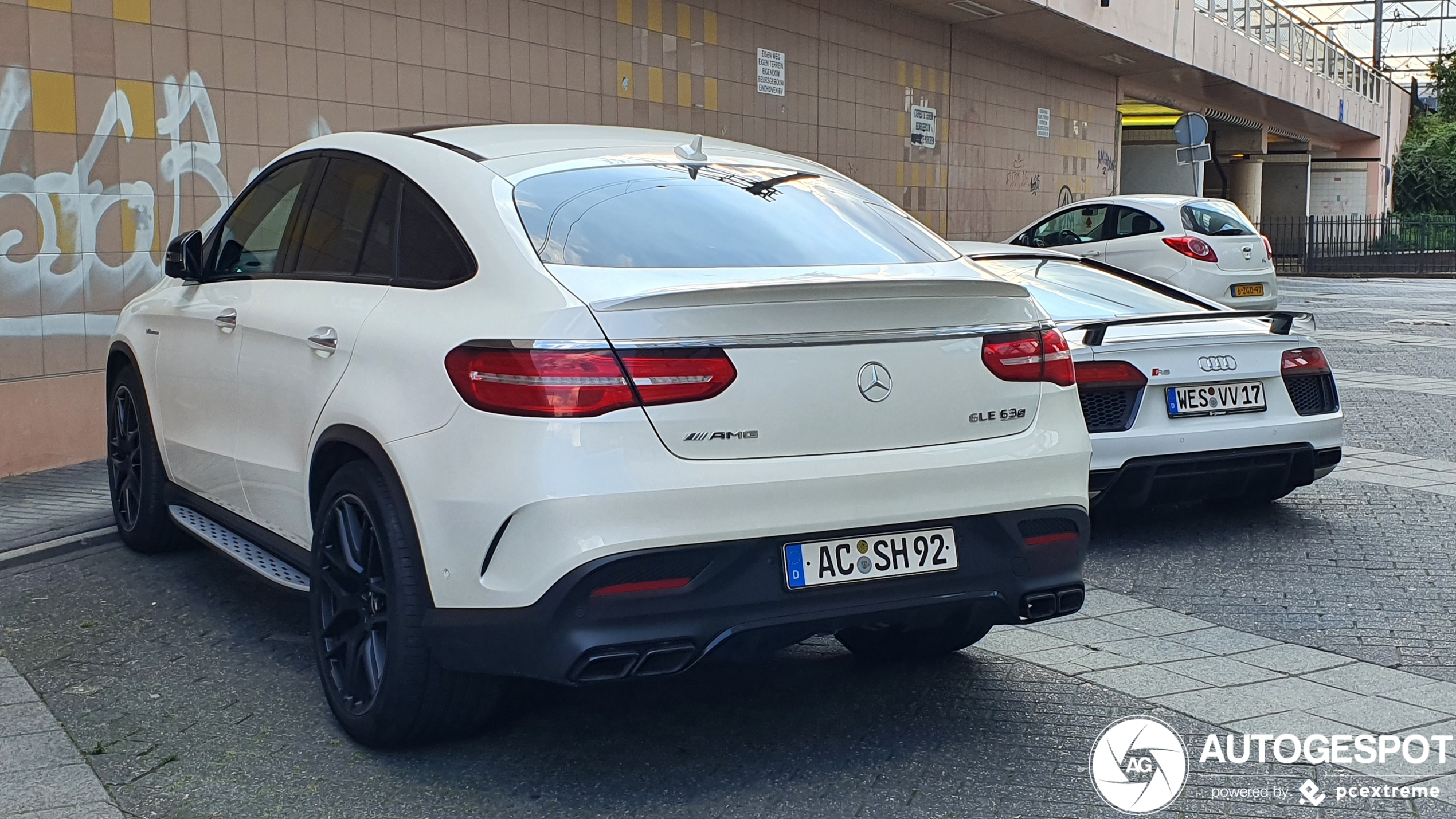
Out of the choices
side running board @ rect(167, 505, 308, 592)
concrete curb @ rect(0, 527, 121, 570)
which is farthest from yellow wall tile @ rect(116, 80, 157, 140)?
side running board @ rect(167, 505, 308, 592)

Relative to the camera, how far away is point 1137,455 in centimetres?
600

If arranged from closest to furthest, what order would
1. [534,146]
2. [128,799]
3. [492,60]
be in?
[128,799] → [534,146] → [492,60]

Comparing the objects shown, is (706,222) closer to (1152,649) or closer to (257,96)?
(1152,649)

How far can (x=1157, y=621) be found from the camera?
497 centimetres

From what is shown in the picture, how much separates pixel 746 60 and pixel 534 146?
35.7 ft

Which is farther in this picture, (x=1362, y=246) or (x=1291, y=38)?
(x=1362, y=246)

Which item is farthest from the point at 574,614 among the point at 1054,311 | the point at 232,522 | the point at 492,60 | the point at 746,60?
the point at 746,60

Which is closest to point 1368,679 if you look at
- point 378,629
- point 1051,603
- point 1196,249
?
point 1051,603

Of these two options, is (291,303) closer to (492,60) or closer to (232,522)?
(232,522)

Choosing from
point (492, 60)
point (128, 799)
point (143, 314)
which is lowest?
point (128, 799)

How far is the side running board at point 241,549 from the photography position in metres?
4.26

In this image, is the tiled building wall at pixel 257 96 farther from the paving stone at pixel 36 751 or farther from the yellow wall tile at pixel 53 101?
the paving stone at pixel 36 751

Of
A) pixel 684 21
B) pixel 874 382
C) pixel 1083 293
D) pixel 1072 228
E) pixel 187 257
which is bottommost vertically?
pixel 874 382

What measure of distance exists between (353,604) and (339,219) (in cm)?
125
